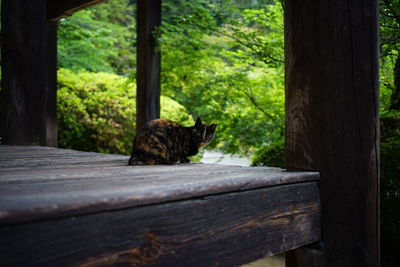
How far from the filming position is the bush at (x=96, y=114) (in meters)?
6.73

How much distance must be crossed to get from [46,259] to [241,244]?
0.70m

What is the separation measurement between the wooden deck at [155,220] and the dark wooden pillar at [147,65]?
2.96 metres

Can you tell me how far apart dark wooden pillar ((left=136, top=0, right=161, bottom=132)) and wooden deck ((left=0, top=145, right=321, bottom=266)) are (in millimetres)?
2957

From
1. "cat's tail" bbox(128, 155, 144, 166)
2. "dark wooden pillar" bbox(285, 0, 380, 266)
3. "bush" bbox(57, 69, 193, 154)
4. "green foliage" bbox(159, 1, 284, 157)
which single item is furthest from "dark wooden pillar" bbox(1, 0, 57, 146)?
"dark wooden pillar" bbox(285, 0, 380, 266)

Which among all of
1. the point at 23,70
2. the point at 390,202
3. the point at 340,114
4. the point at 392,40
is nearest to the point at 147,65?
the point at 23,70

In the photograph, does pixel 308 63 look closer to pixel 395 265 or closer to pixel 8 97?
pixel 395 265

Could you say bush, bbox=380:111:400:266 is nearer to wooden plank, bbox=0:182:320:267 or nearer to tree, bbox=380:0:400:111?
tree, bbox=380:0:400:111

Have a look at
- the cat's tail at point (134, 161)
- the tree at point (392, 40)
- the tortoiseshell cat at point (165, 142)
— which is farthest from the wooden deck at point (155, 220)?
the tree at point (392, 40)

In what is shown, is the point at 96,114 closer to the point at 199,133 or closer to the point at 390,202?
the point at 199,133

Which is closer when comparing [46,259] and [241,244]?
[46,259]

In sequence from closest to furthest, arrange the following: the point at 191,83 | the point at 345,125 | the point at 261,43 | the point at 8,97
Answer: the point at 345,125 < the point at 8,97 < the point at 261,43 < the point at 191,83

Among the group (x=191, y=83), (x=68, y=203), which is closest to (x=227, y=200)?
(x=68, y=203)

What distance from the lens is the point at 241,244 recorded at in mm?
1296

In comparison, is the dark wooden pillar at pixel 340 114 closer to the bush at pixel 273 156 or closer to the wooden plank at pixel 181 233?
the wooden plank at pixel 181 233
